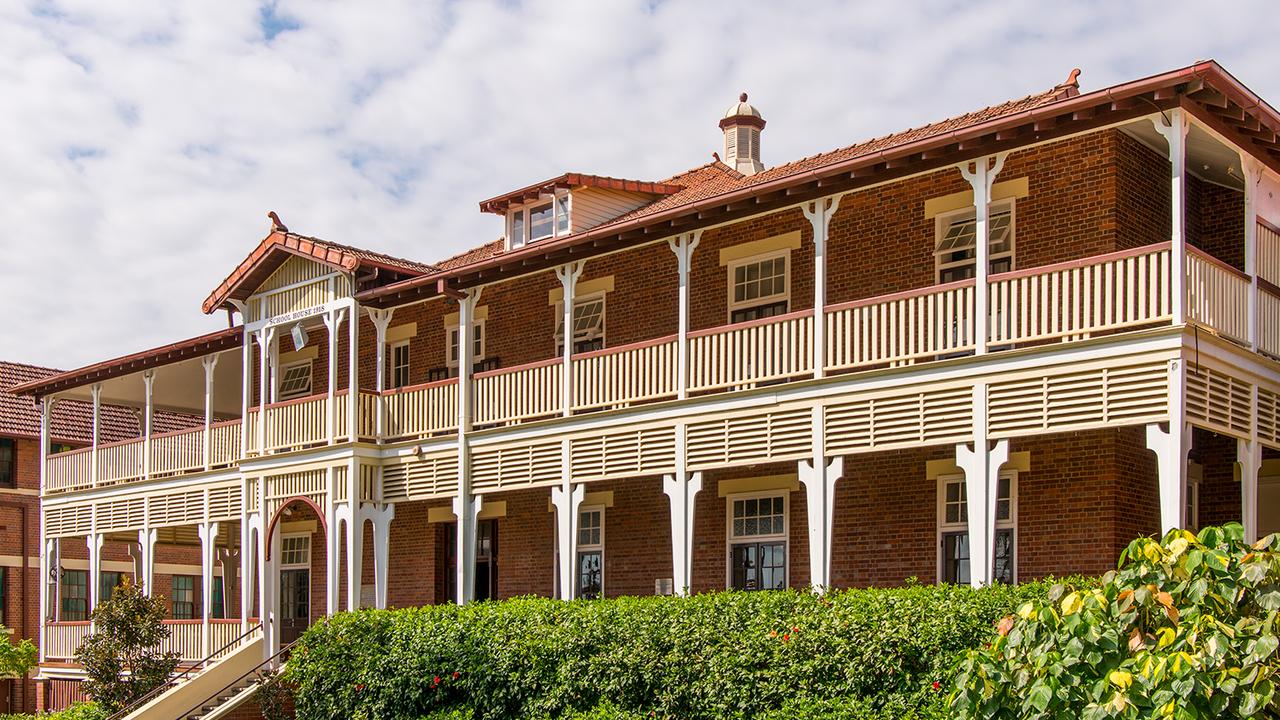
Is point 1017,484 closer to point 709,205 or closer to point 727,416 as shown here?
point 727,416

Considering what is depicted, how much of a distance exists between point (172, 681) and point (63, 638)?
7332mm

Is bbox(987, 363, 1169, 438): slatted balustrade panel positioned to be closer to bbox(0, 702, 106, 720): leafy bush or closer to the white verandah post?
the white verandah post

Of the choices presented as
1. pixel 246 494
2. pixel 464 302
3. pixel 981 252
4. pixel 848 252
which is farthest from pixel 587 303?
pixel 981 252

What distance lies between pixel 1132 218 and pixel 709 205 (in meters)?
5.16

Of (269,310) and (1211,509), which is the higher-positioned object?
(269,310)

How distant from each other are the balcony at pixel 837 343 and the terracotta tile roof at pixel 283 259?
2.14m

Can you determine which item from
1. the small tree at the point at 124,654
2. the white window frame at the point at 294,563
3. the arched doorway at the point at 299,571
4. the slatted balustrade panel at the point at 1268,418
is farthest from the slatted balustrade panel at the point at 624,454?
the white window frame at the point at 294,563

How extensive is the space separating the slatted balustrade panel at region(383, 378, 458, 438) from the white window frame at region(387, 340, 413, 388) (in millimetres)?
2773

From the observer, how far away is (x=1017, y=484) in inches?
712

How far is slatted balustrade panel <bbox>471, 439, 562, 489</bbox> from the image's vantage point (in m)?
21.4

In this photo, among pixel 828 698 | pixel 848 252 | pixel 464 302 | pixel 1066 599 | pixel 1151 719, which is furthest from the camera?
pixel 464 302

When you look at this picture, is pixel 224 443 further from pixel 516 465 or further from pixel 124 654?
pixel 516 465

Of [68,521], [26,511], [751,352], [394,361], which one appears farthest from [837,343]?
[26,511]

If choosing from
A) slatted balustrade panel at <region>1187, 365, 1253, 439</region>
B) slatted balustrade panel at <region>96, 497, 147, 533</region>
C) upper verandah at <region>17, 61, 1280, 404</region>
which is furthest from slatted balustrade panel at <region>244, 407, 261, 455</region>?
slatted balustrade panel at <region>1187, 365, 1253, 439</region>
